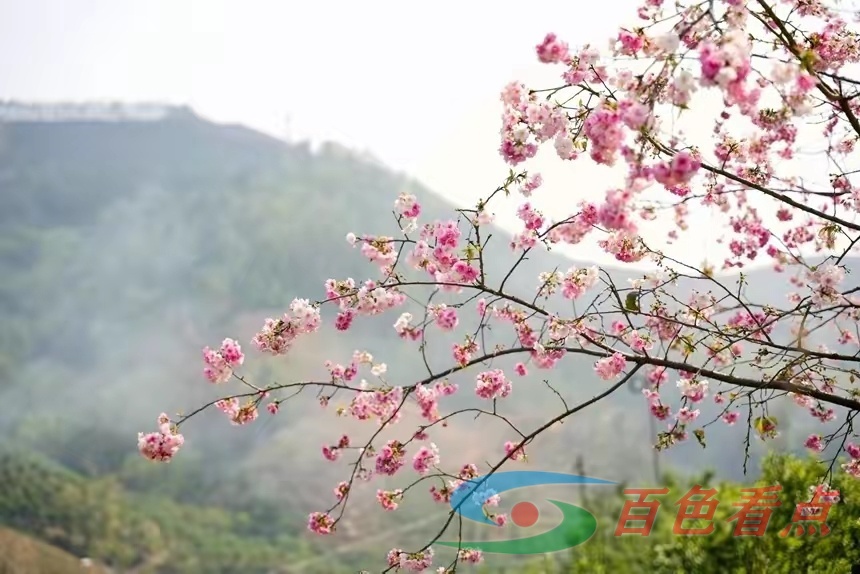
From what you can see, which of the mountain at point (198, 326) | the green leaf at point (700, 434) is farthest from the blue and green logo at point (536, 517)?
the green leaf at point (700, 434)

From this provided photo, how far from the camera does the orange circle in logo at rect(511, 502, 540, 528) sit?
7414 mm

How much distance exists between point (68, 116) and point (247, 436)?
7.52 metres

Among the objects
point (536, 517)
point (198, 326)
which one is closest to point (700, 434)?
point (536, 517)

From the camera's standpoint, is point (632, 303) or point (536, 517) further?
point (536, 517)

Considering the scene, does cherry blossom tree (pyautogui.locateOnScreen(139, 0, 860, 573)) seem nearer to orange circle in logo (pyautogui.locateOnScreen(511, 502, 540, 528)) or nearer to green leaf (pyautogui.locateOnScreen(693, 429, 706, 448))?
green leaf (pyautogui.locateOnScreen(693, 429, 706, 448))

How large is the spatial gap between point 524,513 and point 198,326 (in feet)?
21.8

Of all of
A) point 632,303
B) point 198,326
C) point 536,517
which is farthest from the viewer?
point 198,326

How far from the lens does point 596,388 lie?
1097 centimetres

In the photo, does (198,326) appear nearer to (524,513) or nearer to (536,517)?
(524,513)

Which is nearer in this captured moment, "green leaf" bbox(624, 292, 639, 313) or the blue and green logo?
"green leaf" bbox(624, 292, 639, 313)

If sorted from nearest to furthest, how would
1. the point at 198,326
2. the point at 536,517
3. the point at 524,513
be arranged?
1. the point at 536,517
2. the point at 524,513
3. the point at 198,326

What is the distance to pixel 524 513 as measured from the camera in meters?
7.73

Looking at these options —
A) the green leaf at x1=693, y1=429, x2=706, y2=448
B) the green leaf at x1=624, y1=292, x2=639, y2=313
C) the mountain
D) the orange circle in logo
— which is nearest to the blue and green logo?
the orange circle in logo

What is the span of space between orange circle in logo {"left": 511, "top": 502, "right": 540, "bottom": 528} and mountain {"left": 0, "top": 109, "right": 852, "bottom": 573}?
4.92ft
